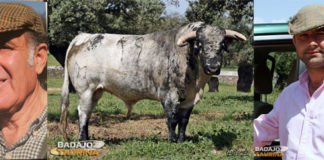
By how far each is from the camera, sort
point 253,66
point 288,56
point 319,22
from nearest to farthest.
→ point 319,22
point 288,56
point 253,66

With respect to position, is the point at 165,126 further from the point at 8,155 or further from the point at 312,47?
the point at 312,47

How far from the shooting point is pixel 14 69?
146 inches

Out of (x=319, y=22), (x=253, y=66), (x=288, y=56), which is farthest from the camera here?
(x=253, y=66)

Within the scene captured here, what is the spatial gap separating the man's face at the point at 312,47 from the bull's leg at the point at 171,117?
9.34 ft

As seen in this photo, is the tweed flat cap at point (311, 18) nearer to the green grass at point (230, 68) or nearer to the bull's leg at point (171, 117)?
the green grass at point (230, 68)

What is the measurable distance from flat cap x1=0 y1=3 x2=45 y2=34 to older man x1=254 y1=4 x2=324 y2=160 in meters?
2.78

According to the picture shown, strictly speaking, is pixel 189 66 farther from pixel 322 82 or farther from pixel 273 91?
pixel 322 82

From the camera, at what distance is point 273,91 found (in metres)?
4.33

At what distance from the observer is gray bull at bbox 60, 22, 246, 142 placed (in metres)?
4.63

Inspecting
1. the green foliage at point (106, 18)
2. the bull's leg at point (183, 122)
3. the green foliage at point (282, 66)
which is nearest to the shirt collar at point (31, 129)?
the green foliage at point (106, 18)

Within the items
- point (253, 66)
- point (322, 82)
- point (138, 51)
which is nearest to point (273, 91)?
point (253, 66)

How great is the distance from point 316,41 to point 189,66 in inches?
111

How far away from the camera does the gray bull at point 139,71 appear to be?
4629mm

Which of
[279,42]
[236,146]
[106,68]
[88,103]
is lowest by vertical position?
[236,146]
